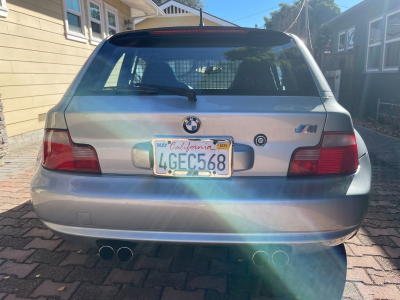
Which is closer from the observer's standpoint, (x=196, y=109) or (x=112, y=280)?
(x=196, y=109)

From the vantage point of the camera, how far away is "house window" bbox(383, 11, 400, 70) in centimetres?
950

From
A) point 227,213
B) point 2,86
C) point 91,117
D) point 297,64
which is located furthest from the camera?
point 2,86

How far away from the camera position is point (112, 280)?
2.20 metres

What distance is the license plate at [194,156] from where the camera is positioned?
1.71 meters

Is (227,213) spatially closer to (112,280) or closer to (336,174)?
(336,174)

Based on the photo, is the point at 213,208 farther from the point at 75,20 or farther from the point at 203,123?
the point at 75,20

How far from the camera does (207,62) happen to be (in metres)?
2.20

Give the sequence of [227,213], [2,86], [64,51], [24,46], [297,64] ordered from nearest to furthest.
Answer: [227,213]
[297,64]
[2,86]
[24,46]
[64,51]

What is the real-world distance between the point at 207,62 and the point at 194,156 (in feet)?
2.57

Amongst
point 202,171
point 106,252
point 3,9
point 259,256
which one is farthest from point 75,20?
point 259,256

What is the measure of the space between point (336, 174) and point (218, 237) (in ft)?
2.38

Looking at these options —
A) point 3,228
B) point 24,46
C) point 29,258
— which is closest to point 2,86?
point 24,46

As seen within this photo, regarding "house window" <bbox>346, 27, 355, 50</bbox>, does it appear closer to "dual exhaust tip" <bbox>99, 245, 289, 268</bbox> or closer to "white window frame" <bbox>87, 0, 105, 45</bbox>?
"white window frame" <bbox>87, 0, 105, 45</bbox>

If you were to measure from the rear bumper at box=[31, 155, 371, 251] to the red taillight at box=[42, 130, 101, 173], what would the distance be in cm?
7
